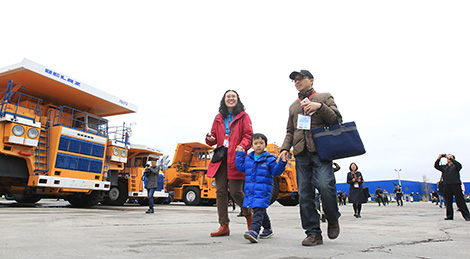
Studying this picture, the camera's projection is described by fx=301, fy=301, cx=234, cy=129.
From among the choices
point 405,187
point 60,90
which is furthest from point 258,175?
point 405,187

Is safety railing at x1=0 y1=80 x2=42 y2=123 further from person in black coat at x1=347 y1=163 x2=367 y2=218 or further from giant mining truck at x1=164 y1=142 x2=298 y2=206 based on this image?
person in black coat at x1=347 y1=163 x2=367 y2=218

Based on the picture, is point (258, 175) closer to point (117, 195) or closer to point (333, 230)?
point (333, 230)

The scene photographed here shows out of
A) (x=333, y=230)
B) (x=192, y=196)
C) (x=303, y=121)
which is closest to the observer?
(x=333, y=230)

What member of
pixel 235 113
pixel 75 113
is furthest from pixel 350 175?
pixel 75 113

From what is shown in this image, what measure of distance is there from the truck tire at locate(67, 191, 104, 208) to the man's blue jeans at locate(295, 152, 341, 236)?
27.8 ft

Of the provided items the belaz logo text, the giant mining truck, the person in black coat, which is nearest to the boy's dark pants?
the person in black coat

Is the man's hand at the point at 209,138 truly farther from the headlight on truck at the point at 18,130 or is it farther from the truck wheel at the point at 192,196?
the truck wheel at the point at 192,196

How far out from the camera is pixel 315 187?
293cm

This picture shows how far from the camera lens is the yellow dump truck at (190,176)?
14.7m

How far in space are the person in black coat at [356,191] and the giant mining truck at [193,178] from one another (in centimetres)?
578

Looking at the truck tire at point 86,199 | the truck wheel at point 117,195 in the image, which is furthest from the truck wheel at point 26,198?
the truck wheel at point 117,195

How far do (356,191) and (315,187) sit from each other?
5.62 meters

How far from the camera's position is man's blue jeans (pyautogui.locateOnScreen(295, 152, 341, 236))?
9.19 ft

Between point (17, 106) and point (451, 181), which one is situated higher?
point (17, 106)
